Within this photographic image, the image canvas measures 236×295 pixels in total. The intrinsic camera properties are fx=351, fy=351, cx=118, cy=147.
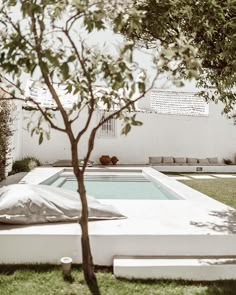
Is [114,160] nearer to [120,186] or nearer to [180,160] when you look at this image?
[180,160]

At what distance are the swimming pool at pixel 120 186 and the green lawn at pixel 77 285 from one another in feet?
14.3

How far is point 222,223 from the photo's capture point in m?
5.55

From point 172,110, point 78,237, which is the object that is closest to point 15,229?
point 78,237

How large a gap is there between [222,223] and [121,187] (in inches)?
297

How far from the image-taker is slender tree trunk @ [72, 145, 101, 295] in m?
3.99

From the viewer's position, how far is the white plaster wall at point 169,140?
68.5 feet

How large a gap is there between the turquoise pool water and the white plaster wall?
593 centimetres

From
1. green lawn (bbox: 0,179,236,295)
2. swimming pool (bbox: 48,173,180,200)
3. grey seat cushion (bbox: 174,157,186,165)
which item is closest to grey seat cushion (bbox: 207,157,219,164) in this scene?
grey seat cushion (bbox: 174,157,186,165)

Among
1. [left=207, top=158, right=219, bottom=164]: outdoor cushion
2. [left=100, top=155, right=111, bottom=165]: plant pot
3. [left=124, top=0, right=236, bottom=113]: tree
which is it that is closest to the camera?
[left=124, top=0, right=236, bottom=113]: tree

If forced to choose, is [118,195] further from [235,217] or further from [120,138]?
[120,138]

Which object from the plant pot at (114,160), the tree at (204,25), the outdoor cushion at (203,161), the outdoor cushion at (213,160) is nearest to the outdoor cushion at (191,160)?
the outdoor cushion at (203,161)

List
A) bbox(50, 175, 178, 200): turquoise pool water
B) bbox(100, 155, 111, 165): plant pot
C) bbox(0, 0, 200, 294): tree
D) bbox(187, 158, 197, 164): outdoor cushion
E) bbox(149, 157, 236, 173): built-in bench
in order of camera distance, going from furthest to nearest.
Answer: bbox(187, 158, 197, 164): outdoor cushion → bbox(100, 155, 111, 165): plant pot → bbox(149, 157, 236, 173): built-in bench → bbox(50, 175, 178, 200): turquoise pool water → bbox(0, 0, 200, 294): tree

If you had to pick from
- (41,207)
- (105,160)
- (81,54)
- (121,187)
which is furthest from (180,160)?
(81,54)

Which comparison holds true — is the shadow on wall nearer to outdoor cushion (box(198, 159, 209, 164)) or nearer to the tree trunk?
the tree trunk
